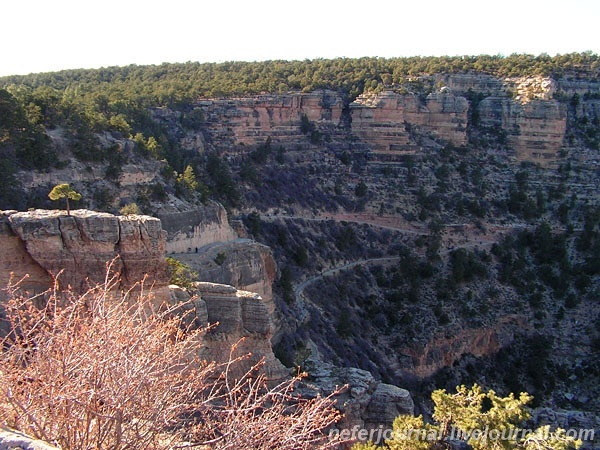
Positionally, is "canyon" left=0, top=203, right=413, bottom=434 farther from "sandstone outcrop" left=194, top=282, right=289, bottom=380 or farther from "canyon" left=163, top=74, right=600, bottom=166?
"canyon" left=163, top=74, right=600, bottom=166

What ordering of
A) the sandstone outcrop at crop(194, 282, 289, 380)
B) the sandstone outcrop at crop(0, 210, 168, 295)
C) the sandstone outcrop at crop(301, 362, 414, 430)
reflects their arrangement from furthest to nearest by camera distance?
the sandstone outcrop at crop(301, 362, 414, 430) → the sandstone outcrop at crop(194, 282, 289, 380) → the sandstone outcrop at crop(0, 210, 168, 295)

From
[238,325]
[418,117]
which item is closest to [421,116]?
[418,117]

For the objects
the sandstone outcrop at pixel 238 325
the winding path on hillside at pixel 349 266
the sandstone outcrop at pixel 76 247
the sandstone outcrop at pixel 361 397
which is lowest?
the winding path on hillside at pixel 349 266

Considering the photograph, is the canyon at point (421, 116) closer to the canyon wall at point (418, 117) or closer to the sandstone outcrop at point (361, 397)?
the canyon wall at point (418, 117)

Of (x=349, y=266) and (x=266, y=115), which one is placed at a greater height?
(x=266, y=115)

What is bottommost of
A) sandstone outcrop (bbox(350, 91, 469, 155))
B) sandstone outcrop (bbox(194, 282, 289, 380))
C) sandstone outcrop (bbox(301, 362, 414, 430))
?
sandstone outcrop (bbox(301, 362, 414, 430))

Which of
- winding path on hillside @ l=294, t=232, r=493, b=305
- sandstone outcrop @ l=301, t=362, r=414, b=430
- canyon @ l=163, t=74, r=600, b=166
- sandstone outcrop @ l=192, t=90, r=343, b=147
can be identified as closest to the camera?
sandstone outcrop @ l=301, t=362, r=414, b=430

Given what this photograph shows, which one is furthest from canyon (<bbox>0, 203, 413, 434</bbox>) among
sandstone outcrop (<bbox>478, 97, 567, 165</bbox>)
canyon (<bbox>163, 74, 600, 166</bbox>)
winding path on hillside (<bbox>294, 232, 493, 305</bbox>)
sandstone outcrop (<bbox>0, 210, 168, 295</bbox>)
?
sandstone outcrop (<bbox>478, 97, 567, 165</bbox>)

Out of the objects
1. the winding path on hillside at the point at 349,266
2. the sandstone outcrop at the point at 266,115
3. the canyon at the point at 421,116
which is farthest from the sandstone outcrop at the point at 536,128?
the sandstone outcrop at the point at 266,115

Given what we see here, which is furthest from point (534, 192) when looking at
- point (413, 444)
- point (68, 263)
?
point (68, 263)

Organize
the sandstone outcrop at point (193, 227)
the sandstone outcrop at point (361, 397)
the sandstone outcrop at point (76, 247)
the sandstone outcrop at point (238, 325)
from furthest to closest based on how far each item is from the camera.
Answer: the sandstone outcrop at point (193, 227), the sandstone outcrop at point (361, 397), the sandstone outcrop at point (238, 325), the sandstone outcrop at point (76, 247)

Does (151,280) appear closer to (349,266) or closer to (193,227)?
(193,227)

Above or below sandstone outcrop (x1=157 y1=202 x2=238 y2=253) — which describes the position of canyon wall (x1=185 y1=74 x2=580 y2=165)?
above

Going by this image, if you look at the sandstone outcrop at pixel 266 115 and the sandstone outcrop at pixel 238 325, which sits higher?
the sandstone outcrop at pixel 266 115
